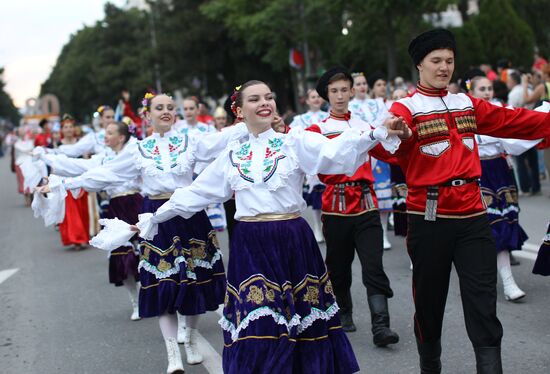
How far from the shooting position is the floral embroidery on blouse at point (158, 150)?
6.59m

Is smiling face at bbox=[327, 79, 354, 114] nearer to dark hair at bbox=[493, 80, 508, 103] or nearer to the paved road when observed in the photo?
the paved road

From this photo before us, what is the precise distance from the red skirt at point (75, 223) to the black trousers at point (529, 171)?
739 centimetres

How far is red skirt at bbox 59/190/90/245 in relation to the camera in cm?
1341

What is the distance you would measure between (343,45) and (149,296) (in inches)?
1003

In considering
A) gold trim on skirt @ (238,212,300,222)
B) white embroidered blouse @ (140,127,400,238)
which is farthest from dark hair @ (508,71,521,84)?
gold trim on skirt @ (238,212,300,222)

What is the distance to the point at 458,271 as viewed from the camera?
16.1 ft

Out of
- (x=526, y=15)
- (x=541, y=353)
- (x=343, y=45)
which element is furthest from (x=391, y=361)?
(x=526, y=15)

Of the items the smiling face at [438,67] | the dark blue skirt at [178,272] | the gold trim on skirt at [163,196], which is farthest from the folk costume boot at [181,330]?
the smiling face at [438,67]

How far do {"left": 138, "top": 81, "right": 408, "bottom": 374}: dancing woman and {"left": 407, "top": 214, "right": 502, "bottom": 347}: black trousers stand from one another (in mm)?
542

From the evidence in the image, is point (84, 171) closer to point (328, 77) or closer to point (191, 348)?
point (191, 348)

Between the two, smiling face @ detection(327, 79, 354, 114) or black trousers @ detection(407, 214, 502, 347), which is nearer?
black trousers @ detection(407, 214, 502, 347)

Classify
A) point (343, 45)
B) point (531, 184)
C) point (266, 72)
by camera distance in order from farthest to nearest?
point (266, 72) → point (343, 45) → point (531, 184)

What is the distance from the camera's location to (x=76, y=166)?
8.03 meters

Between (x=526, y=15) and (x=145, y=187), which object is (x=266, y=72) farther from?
(x=145, y=187)
